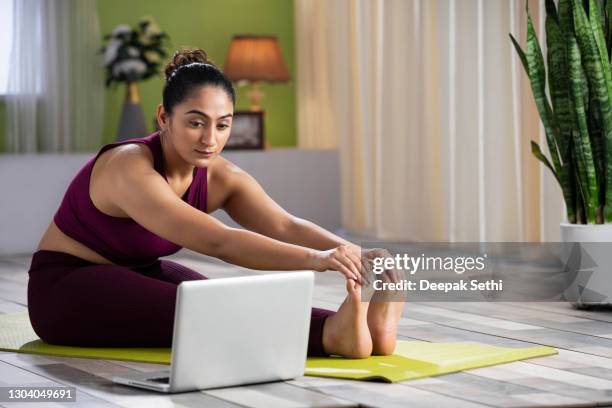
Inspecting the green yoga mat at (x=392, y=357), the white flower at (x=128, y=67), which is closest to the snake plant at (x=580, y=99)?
the green yoga mat at (x=392, y=357)

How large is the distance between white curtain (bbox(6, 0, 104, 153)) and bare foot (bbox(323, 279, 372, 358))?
11.8ft

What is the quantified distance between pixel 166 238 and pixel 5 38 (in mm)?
3665

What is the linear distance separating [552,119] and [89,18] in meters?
3.19

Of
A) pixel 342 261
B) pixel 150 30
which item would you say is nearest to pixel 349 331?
pixel 342 261

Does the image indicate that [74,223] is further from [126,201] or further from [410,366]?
[410,366]

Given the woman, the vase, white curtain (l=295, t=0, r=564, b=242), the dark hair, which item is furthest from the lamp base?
the dark hair

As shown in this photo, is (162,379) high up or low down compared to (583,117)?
down

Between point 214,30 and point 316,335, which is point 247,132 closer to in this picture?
point 214,30

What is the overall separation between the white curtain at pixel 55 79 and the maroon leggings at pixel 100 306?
3046 mm

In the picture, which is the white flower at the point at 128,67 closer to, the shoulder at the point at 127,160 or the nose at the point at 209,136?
the shoulder at the point at 127,160

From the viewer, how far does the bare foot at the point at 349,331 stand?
257 centimetres

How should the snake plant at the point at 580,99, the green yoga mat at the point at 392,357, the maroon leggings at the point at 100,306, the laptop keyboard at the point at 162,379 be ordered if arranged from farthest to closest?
the snake plant at the point at 580,99 < the maroon leggings at the point at 100,306 < the green yoga mat at the point at 392,357 < the laptop keyboard at the point at 162,379

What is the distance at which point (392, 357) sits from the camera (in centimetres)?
269

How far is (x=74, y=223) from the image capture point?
2.90m
